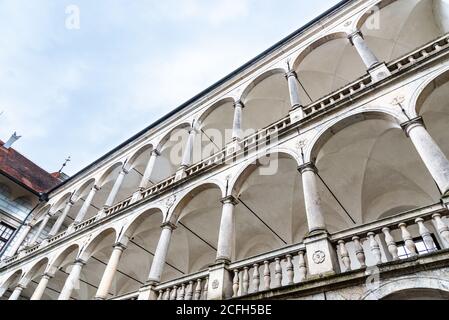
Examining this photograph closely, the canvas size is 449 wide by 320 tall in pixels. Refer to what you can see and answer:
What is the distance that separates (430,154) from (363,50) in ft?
14.9

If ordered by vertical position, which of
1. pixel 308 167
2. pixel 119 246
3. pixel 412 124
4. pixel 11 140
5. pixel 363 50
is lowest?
pixel 119 246

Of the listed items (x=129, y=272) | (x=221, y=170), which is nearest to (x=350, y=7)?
(x=221, y=170)

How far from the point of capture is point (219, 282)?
5988 millimetres

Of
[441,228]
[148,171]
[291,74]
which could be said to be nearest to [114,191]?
[148,171]

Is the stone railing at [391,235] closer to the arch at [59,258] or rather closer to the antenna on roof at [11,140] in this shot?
the arch at [59,258]

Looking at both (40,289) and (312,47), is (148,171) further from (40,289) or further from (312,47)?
(312,47)

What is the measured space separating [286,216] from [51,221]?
50.0 feet

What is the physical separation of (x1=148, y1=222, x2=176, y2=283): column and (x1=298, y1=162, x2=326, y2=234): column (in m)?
4.26

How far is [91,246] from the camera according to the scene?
36.5 ft

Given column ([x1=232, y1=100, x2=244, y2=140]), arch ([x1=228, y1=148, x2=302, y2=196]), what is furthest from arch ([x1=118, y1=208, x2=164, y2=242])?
column ([x1=232, y1=100, x2=244, y2=140])

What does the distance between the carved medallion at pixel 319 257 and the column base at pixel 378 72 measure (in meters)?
4.66

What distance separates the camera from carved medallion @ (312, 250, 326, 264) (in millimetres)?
4953

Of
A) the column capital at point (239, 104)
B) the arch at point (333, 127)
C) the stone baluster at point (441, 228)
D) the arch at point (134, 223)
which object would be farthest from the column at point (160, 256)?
the stone baluster at point (441, 228)

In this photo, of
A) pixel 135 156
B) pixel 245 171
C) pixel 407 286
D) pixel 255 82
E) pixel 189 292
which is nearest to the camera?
pixel 407 286
